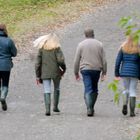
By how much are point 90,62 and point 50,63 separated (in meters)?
0.79

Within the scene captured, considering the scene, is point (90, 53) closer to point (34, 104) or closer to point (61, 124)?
point (61, 124)

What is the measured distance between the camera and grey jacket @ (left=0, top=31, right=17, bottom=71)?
11844mm

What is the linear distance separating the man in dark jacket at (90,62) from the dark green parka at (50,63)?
1.16 ft

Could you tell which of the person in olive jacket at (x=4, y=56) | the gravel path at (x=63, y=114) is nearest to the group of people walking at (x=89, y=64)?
the person in olive jacket at (x=4, y=56)

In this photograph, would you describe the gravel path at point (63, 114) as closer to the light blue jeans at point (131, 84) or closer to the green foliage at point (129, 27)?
the light blue jeans at point (131, 84)

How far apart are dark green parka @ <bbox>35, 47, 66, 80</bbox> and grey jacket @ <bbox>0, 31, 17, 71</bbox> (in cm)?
89

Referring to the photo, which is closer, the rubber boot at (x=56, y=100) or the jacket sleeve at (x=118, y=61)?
the jacket sleeve at (x=118, y=61)

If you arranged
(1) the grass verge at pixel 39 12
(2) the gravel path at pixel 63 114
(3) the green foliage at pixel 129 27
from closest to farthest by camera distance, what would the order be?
(3) the green foliage at pixel 129 27 < (2) the gravel path at pixel 63 114 < (1) the grass verge at pixel 39 12

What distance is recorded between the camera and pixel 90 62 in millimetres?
11195

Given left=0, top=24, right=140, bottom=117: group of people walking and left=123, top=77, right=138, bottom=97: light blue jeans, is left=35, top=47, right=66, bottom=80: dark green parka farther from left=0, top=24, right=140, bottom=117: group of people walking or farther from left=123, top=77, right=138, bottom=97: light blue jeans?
left=123, top=77, right=138, bottom=97: light blue jeans

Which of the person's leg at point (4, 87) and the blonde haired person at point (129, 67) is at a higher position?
the blonde haired person at point (129, 67)

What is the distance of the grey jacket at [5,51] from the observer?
1184cm

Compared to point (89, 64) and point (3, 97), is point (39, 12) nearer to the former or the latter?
point (3, 97)

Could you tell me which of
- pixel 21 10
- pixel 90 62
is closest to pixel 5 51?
pixel 90 62
